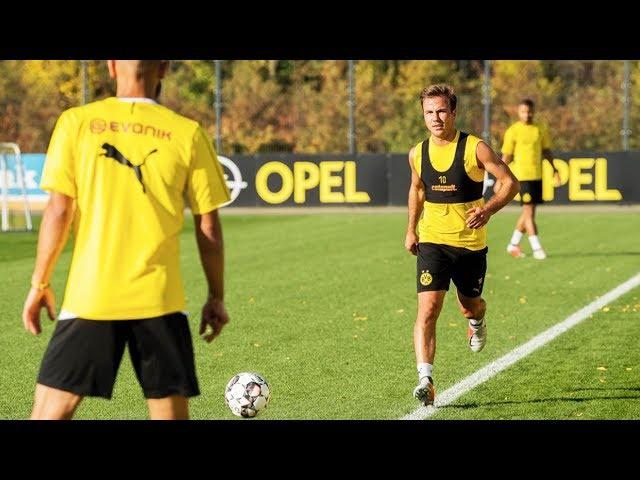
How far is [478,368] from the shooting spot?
Result: 1010cm

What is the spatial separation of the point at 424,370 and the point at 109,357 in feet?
11.5

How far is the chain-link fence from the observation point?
38.8m

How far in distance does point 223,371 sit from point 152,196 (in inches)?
192

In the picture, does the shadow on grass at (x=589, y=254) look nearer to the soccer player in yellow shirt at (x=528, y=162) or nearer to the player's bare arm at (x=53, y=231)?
the soccer player in yellow shirt at (x=528, y=162)

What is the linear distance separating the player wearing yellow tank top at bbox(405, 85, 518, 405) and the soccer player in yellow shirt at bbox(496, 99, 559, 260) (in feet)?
33.7

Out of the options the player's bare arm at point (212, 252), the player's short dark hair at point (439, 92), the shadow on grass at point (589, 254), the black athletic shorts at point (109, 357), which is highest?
the player's short dark hair at point (439, 92)

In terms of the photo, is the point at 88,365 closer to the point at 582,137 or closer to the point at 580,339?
the point at 580,339

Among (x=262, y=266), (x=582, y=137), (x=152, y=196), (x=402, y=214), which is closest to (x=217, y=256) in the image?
(x=152, y=196)

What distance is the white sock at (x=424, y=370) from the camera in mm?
8586

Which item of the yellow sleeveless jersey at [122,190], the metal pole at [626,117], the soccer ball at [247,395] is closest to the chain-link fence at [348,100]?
the metal pole at [626,117]

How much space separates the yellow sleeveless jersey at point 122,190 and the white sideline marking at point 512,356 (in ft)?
10.3

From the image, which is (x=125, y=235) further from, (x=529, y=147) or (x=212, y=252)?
(x=529, y=147)

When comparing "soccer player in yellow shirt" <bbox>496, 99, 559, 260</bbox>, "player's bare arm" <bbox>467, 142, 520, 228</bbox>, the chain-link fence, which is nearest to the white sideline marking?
"player's bare arm" <bbox>467, 142, 520, 228</bbox>

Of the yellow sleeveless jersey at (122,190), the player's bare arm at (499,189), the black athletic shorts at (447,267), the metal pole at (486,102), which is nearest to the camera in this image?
the yellow sleeveless jersey at (122,190)
